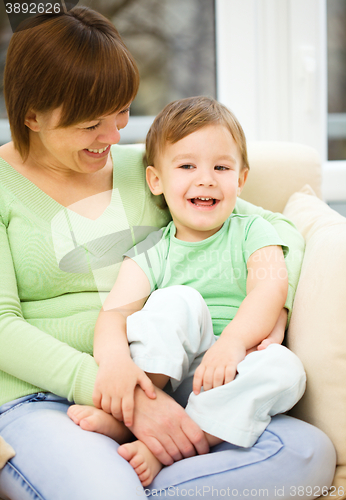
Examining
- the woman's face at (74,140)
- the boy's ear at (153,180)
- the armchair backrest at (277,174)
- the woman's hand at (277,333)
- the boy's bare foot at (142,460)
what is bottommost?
the boy's bare foot at (142,460)

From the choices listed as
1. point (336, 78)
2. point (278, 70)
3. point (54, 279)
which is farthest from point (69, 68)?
point (336, 78)

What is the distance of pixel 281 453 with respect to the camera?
0.74 m

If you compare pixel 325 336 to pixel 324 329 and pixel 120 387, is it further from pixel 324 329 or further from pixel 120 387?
pixel 120 387

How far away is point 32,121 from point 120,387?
1.87ft

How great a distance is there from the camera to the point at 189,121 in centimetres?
101

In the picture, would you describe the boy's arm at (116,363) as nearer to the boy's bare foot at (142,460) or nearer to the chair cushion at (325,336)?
the boy's bare foot at (142,460)

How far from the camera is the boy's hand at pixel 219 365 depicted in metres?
0.81

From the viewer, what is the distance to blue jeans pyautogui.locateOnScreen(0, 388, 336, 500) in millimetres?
696

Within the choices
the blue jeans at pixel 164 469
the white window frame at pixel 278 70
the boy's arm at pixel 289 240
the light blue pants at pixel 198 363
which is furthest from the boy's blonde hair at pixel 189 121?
the white window frame at pixel 278 70

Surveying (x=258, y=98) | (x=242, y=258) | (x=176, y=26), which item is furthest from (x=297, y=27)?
(x=242, y=258)

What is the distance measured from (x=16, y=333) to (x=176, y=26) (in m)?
1.64

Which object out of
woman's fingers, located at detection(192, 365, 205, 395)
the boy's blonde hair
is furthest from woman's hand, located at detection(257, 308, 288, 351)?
the boy's blonde hair

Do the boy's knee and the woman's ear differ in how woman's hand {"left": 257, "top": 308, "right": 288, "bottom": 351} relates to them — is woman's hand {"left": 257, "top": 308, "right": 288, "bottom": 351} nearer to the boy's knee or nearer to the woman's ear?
the boy's knee

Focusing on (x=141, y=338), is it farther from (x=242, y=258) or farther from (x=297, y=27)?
(x=297, y=27)
